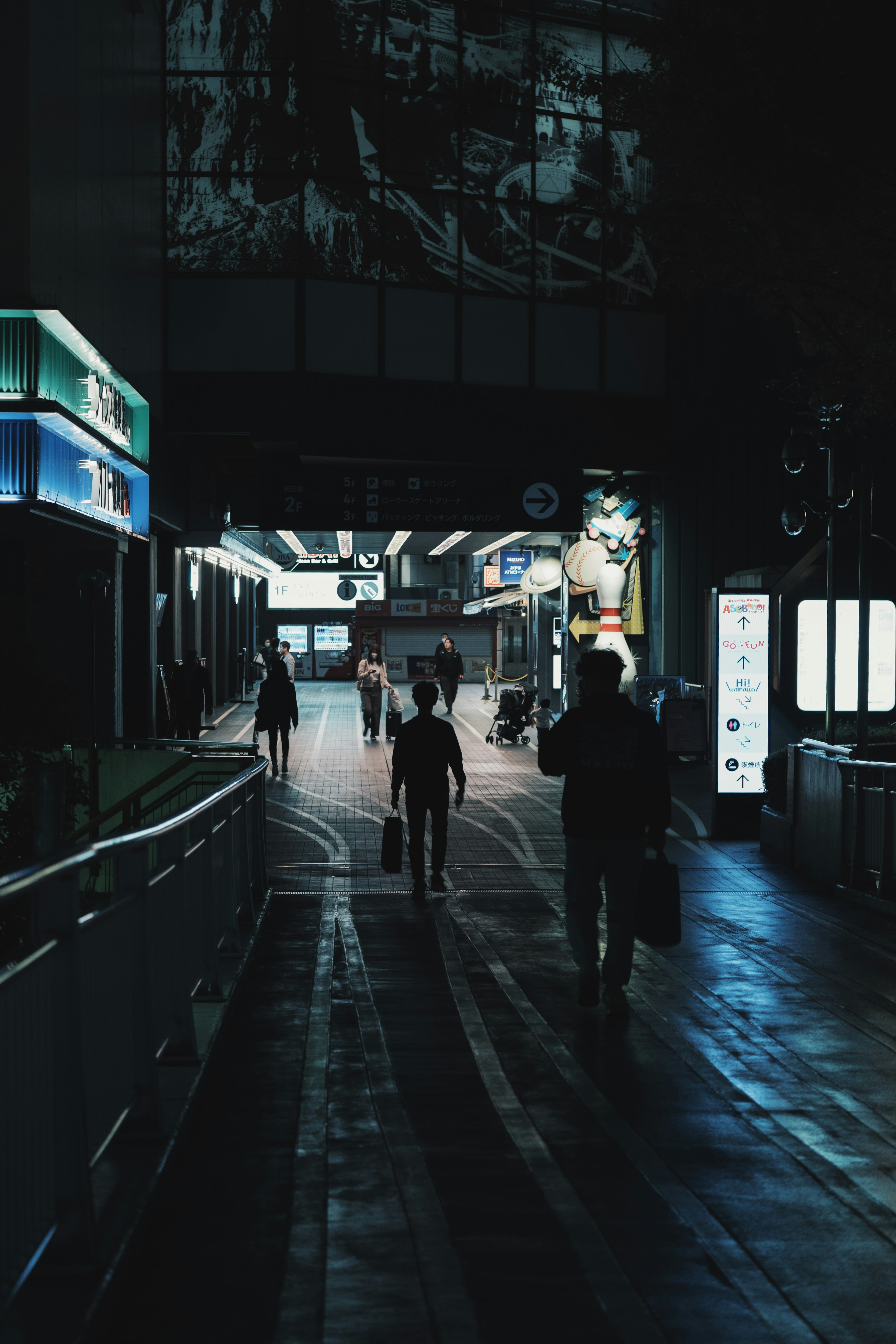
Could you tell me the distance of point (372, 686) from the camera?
27.1m

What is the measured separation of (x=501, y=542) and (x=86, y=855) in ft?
93.0

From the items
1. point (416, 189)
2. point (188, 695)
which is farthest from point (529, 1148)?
point (416, 189)

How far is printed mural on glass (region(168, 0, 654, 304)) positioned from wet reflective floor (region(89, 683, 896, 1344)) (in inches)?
524

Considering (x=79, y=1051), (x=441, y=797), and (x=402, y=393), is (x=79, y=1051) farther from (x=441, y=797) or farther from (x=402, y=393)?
(x=402, y=393)

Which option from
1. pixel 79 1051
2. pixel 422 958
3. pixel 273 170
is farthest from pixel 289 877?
pixel 273 170

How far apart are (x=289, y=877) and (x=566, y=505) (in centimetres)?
906

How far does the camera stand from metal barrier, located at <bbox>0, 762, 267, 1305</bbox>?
3.12m

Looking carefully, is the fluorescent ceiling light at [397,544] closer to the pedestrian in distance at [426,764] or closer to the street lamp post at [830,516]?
the street lamp post at [830,516]

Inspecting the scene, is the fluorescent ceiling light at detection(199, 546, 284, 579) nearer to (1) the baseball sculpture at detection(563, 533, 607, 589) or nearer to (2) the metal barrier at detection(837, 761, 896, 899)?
(1) the baseball sculpture at detection(563, 533, 607, 589)

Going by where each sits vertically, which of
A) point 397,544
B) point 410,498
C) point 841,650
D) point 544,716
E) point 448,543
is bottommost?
point 544,716

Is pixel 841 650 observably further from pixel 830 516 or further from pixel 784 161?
pixel 784 161

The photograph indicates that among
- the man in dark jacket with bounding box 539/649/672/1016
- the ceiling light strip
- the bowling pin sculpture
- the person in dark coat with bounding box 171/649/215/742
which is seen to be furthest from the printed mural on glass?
the man in dark jacket with bounding box 539/649/672/1016

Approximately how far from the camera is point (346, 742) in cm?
2755

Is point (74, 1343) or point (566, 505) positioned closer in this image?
point (74, 1343)
